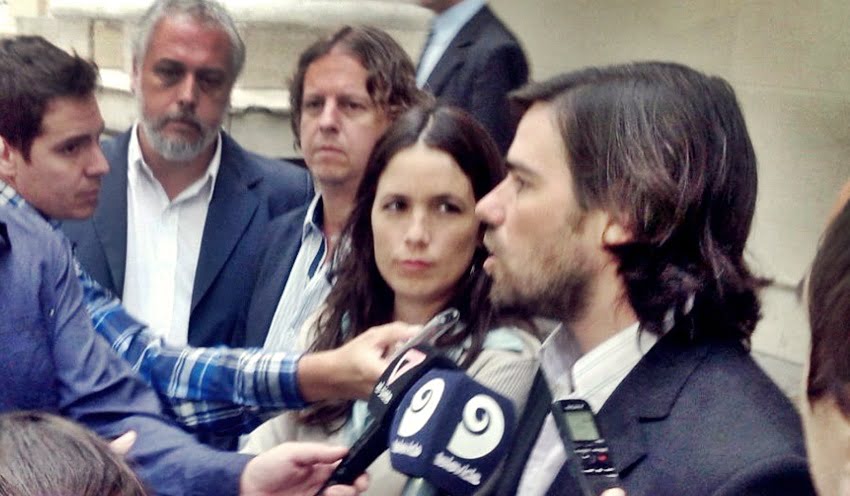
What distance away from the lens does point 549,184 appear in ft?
7.12

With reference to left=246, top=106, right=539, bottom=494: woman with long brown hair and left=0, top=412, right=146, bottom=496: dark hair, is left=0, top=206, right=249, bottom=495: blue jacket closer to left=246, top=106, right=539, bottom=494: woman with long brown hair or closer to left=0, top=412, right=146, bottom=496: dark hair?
left=246, top=106, right=539, bottom=494: woman with long brown hair

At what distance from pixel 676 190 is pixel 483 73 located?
1.96 meters

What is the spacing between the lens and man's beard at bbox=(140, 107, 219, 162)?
12.3 ft

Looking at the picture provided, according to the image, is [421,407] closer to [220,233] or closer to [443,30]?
[220,233]

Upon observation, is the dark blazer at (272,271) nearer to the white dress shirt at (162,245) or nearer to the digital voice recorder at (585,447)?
the white dress shirt at (162,245)

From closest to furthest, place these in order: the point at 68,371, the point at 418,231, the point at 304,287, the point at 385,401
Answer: the point at 385,401
the point at 68,371
the point at 418,231
the point at 304,287

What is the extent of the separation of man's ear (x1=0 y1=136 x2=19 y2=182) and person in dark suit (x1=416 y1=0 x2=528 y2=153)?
1409mm

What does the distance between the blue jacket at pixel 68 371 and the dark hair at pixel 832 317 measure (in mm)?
1328

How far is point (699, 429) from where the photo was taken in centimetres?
188

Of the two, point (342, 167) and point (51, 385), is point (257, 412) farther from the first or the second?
point (342, 167)

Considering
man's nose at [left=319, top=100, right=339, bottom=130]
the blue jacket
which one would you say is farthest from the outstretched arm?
man's nose at [left=319, top=100, right=339, bottom=130]

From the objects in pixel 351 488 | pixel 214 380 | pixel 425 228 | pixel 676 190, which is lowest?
pixel 214 380

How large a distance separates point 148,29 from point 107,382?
1.75 meters

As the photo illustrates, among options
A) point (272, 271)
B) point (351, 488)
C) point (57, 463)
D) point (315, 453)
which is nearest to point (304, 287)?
point (272, 271)
